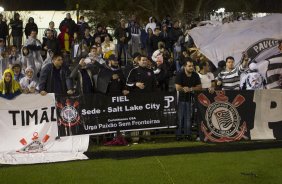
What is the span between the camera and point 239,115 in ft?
41.9

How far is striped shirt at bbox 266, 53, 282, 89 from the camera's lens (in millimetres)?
15055

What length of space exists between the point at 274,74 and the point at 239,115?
299 centimetres

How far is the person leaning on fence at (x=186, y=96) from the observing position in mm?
12797

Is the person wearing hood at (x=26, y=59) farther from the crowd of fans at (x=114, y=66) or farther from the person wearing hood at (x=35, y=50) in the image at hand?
the person wearing hood at (x=35, y=50)

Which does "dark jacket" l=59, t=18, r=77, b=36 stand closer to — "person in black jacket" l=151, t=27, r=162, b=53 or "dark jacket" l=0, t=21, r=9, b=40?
Result: "dark jacket" l=0, t=21, r=9, b=40

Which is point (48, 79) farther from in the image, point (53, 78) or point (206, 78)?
point (206, 78)

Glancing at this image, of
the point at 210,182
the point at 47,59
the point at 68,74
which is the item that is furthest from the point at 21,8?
the point at 210,182

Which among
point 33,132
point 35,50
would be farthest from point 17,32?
point 33,132

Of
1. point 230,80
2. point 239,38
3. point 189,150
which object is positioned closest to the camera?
point 189,150

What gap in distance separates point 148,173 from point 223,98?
3.83 m

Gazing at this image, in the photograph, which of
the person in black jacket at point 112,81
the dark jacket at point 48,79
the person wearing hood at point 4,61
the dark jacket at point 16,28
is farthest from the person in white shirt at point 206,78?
the dark jacket at point 16,28

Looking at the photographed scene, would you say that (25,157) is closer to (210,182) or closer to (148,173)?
(148,173)

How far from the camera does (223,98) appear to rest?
12.7 metres

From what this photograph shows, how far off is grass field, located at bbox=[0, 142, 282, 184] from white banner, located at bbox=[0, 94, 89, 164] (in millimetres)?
555
